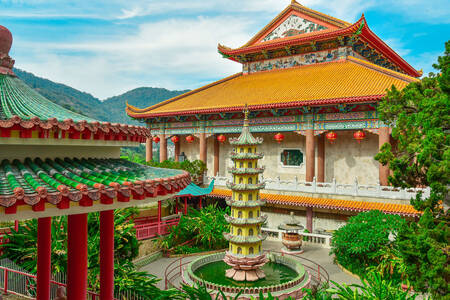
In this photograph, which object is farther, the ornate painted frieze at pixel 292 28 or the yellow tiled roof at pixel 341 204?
the ornate painted frieze at pixel 292 28

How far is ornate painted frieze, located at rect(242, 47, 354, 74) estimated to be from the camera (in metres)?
19.7

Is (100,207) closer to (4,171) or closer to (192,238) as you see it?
(4,171)

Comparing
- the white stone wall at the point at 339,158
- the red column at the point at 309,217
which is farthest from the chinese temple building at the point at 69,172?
the white stone wall at the point at 339,158

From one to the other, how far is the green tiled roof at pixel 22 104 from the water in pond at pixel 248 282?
7274 mm

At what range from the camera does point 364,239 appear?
11320mm

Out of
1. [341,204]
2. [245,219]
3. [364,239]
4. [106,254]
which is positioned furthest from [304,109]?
[106,254]

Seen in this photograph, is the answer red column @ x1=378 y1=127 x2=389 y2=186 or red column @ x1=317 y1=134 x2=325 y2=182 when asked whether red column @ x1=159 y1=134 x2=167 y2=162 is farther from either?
red column @ x1=378 y1=127 x2=389 y2=186

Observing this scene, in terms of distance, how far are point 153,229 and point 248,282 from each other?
528cm

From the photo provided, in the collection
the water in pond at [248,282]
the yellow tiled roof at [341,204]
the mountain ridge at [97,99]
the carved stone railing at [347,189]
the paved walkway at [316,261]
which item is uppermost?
the mountain ridge at [97,99]

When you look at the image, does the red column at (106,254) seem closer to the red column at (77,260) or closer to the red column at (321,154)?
the red column at (77,260)

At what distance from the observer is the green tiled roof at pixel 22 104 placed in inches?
161

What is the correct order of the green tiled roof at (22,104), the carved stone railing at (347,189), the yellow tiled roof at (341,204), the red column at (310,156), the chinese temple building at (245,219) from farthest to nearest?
the red column at (310,156) → the carved stone railing at (347,189) → the yellow tiled roof at (341,204) → the chinese temple building at (245,219) → the green tiled roof at (22,104)

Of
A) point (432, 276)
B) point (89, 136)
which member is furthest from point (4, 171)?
point (432, 276)

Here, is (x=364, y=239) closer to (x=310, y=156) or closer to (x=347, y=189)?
(x=347, y=189)
